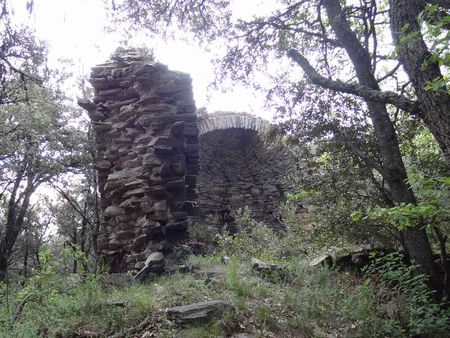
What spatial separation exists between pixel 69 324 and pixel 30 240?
15.8m

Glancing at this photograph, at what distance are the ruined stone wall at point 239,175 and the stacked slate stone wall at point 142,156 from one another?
434 cm

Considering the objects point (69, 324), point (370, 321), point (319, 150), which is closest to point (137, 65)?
point (319, 150)

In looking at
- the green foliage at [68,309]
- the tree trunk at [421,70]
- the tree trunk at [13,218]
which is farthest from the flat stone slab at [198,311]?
the tree trunk at [13,218]

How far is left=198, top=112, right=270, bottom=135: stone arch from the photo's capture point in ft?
39.3

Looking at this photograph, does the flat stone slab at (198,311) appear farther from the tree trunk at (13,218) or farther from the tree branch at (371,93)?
the tree trunk at (13,218)

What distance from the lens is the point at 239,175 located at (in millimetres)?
12781

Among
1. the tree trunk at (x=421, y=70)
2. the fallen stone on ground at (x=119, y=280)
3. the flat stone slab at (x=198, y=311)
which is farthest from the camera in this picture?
the fallen stone on ground at (x=119, y=280)

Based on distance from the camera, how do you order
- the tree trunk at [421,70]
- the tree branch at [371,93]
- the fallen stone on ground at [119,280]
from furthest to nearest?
the fallen stone on ground at [119,280], the tree branch at [371,93], the tree trunk at [421,70]

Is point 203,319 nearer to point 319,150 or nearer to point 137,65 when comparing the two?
point 319,150

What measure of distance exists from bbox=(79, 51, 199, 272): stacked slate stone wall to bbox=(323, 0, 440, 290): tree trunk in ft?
10.4

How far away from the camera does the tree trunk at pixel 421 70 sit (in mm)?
3344

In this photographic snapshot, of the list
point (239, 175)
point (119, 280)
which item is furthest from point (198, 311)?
point (239, 175)

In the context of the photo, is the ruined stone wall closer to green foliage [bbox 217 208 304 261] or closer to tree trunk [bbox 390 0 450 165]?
green foliage [bbox 217 208 304 261]

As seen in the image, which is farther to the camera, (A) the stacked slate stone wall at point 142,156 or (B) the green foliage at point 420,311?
(A) the stacked slate stone wall at point 142,156
